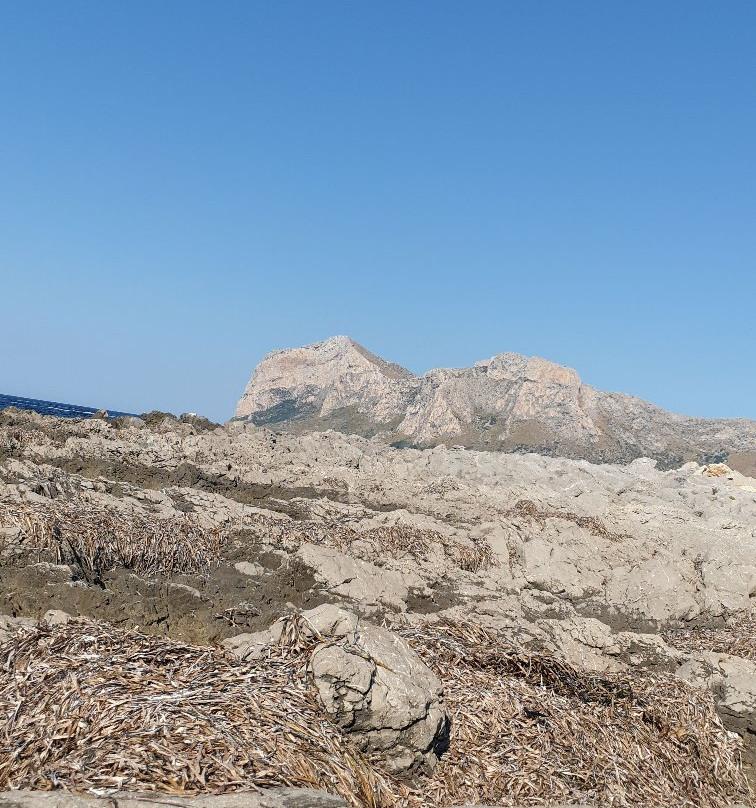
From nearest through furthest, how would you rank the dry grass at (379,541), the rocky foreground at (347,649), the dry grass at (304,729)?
the dry grass at (304,729) → the rocky foreground at (347,649) → the dry grass at (379,541)

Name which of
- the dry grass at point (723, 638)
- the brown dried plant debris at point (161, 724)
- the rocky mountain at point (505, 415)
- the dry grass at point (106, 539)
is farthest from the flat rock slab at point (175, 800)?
the rocky mountain at point (505, 415)

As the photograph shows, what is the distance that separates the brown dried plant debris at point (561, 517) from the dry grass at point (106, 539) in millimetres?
8887

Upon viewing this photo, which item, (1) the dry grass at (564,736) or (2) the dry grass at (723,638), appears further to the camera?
(2) the dry grass at (723,638)

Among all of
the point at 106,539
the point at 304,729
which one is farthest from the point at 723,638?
the point at 106,539

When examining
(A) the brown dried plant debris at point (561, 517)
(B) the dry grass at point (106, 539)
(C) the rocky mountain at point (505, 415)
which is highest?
(C) the rocky mountain at point (505, 415)

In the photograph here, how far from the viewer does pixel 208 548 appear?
9672mm

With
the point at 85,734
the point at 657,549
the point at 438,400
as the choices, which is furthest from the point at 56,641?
the point at 438,400

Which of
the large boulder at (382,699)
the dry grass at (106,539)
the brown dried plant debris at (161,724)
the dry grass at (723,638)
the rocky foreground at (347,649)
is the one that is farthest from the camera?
the dry grass at (723,638)

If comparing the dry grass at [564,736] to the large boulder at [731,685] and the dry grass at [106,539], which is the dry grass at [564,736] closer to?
the large boulder at [731,685]

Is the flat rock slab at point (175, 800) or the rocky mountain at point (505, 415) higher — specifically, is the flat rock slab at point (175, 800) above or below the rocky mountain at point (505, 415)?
below

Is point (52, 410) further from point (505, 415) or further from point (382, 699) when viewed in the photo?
point (382, 699)

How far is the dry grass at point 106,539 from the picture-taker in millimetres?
7922

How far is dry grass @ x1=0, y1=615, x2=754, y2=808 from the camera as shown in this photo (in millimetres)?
3102

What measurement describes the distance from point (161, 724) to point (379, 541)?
28.6 feet
